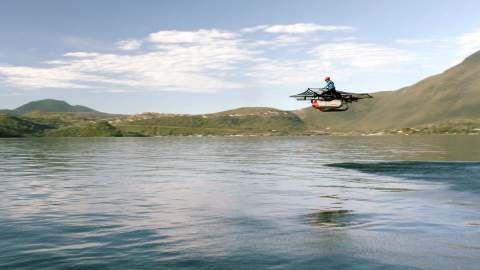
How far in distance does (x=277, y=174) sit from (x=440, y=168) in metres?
28.6

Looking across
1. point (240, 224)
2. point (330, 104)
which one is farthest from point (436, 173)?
point (240, 224)

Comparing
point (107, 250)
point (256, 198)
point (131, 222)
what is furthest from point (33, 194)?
point (107, 250)

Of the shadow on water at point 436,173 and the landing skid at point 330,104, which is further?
the landing skid at point 330,104

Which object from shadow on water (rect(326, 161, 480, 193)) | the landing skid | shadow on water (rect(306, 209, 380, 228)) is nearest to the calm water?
shadow on water (rect(306, 209, 380, 228))

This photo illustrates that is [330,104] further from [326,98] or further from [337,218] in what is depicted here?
[337,218]

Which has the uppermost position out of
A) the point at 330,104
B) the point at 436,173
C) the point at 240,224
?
the point at 330,104

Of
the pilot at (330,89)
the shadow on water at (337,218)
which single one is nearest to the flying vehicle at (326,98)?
the pilot at (330,89)

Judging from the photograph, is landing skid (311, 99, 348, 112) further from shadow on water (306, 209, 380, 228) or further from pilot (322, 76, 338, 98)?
shadow on water (306, 209, 380, 228)

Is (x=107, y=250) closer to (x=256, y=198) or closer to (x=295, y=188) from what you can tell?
(x=256, y=198)

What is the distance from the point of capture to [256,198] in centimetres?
4700

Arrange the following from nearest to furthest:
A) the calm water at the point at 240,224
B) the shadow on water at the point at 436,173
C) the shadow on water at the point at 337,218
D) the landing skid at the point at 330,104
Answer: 1. the calm water at the point at 240,224
2. the shadow on water at the point at 337,218
3. the shadow on water at the point at 436,173
4. the landing skid at the point at 330,104

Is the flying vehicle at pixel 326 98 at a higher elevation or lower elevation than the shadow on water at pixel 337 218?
higher

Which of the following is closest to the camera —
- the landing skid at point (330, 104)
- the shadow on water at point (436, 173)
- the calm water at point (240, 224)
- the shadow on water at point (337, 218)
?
the calm water at point (240, 224)

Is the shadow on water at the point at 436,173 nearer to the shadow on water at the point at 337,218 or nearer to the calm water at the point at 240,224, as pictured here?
the calm water at the point at 240,224
